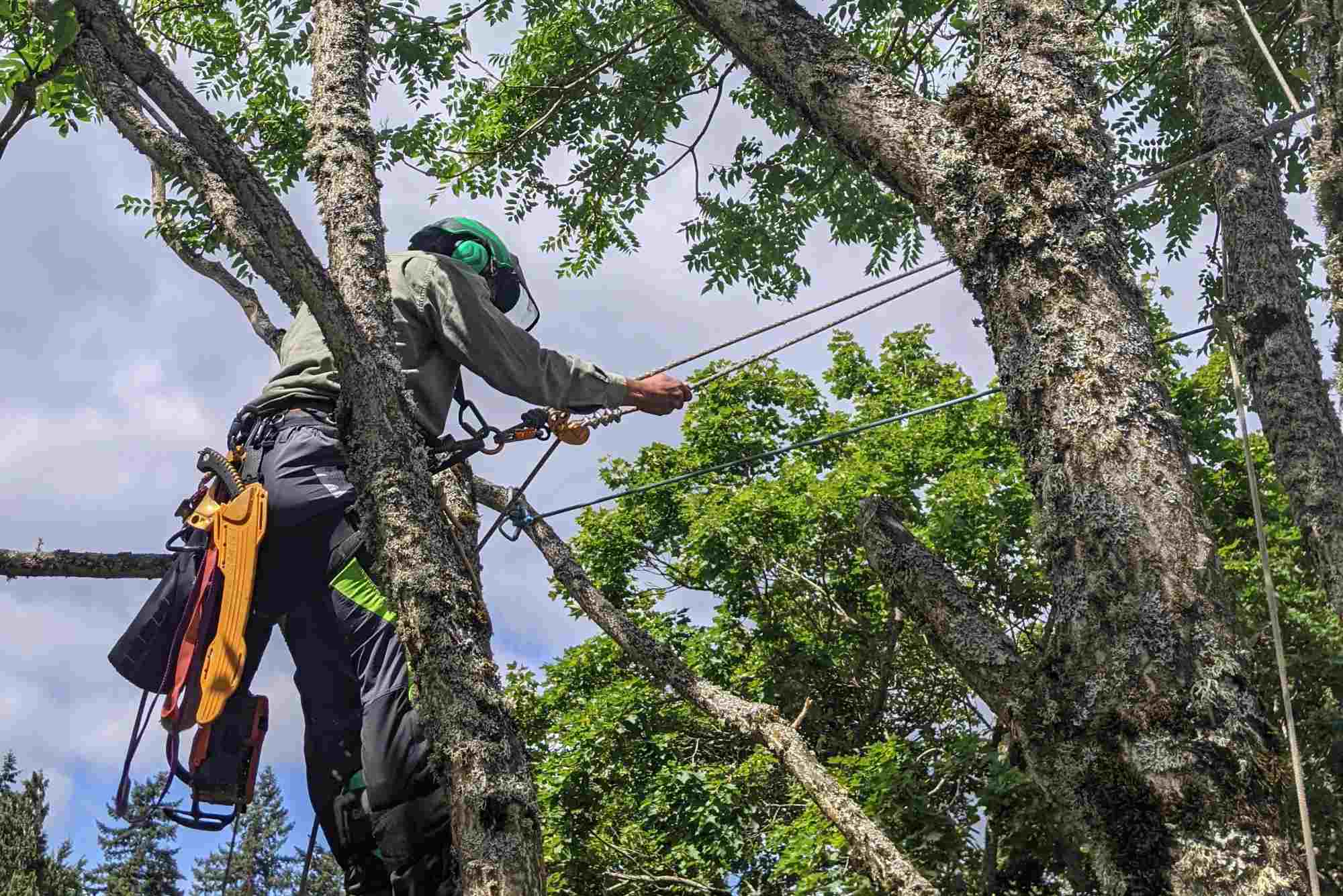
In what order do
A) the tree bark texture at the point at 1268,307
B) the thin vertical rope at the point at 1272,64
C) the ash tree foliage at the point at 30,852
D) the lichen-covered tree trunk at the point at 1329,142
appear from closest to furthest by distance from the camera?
the thin vertical rope at the point at 1272,64 < the lichen-covered tree trunk at the point at 1329,142 < the tree bark texture at the point at 1268,307 < the ash tree foliage at the point at 30,852

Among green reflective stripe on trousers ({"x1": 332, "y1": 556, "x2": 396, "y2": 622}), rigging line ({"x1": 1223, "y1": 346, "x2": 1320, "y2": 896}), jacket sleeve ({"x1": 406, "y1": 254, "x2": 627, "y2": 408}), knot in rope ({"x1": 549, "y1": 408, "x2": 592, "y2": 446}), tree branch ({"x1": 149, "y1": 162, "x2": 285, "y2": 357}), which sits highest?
tree branch ({"x1": 149, "y1": 162, "x2": 285, "y2": 357})

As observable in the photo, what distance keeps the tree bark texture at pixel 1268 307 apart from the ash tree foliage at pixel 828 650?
5.78 meters

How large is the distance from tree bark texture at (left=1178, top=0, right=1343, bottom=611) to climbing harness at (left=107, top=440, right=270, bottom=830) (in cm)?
321

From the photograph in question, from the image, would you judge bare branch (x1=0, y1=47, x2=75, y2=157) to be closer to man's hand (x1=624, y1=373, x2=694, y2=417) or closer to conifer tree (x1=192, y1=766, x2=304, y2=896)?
man's hand (x1=624, y1=373, x2=694, y2=417)

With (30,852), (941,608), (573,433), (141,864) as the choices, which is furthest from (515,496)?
(141,864)

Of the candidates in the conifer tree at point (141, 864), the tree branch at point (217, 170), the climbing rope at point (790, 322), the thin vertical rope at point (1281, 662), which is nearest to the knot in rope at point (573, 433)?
the climbing rope at point (790, 322)

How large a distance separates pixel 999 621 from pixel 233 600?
424 inches

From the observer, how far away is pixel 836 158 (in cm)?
730

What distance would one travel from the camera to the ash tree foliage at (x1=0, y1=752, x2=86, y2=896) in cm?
1697

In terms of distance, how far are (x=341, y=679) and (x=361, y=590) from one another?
0.55 meters

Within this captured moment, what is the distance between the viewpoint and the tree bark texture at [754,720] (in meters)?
4.30

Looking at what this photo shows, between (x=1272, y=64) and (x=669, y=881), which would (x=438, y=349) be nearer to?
(x=1272, y=64)

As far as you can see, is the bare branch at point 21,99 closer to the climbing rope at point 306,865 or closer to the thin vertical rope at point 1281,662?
the climbing rope at point 306,865

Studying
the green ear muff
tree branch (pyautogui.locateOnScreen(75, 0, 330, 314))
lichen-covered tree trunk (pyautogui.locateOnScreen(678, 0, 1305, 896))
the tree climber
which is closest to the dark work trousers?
the tree climber
